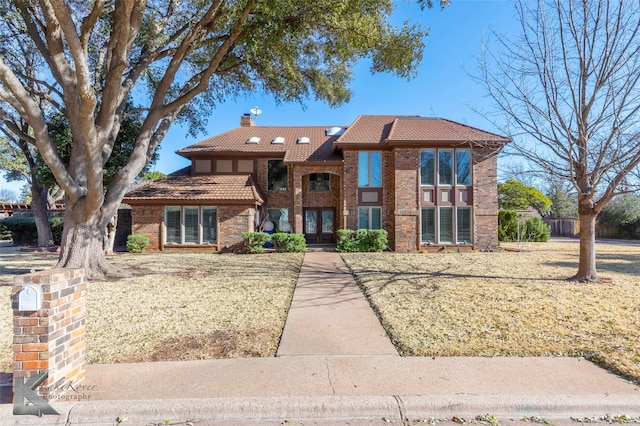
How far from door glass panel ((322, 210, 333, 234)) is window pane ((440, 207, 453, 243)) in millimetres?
5823

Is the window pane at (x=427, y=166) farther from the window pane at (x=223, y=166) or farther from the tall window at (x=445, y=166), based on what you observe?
the window pane at (x=223, y=166)

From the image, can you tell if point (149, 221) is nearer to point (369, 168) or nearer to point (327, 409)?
point (369, 168)

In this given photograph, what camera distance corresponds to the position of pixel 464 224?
15.7m

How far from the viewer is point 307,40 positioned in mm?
9664

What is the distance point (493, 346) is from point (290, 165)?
1479 centimetres

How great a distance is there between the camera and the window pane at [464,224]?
15.6m

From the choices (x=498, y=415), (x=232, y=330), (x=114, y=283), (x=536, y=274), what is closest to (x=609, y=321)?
(x=498, y=415)

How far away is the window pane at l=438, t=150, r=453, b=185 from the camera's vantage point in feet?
51.1

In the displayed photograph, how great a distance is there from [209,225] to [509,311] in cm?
1341

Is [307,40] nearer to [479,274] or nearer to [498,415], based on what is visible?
[479,274]

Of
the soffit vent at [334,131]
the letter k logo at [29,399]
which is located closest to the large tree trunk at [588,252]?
the letter k logo at [29,399]

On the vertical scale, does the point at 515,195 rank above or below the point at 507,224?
above

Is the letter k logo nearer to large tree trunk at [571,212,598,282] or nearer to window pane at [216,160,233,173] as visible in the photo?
large tree trunk at [571,212,598,282]

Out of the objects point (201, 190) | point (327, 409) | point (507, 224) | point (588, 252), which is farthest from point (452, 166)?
point (327, 409)
